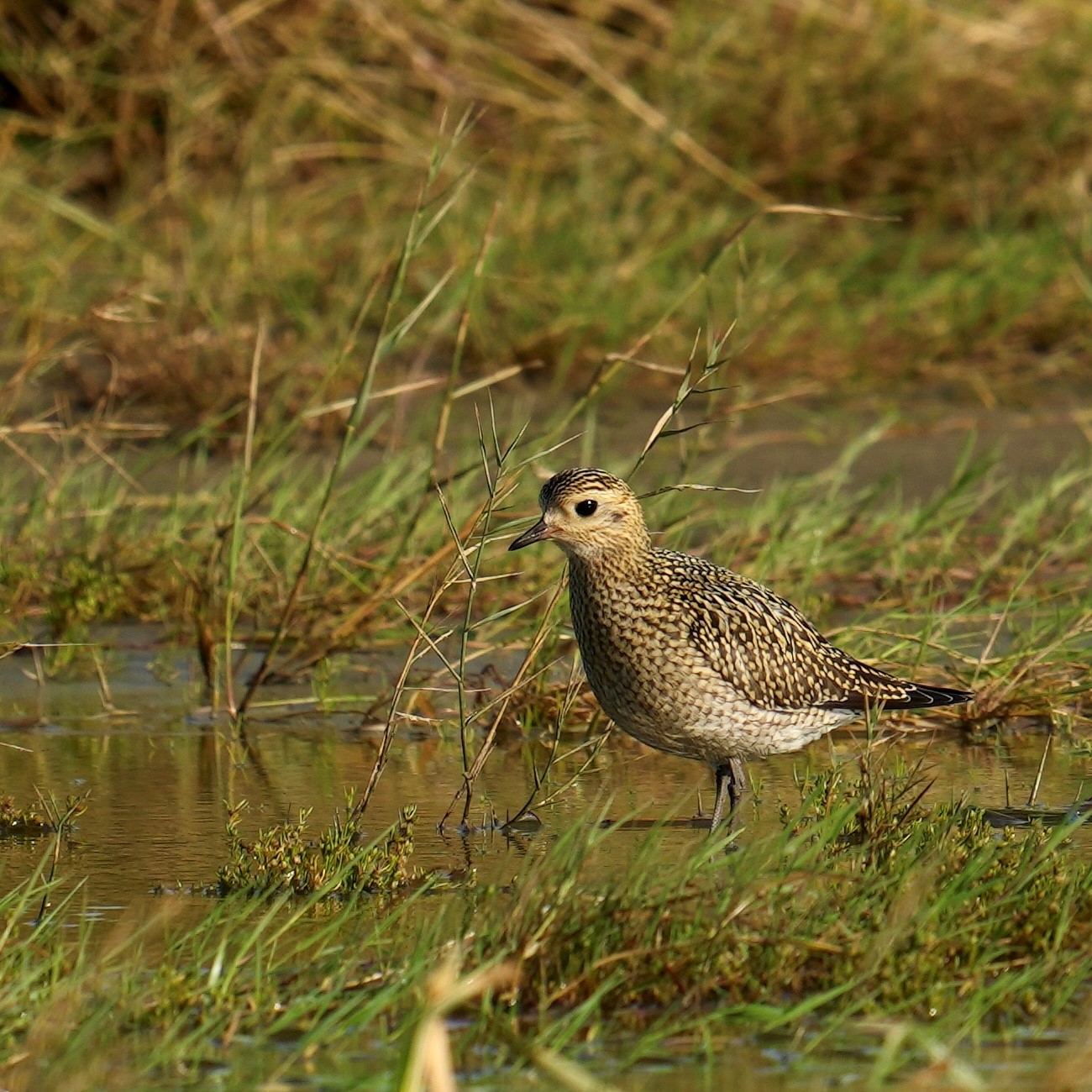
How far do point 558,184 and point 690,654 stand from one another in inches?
249

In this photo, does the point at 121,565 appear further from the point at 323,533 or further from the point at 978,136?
the point at 978,136

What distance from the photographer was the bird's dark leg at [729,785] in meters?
5.92

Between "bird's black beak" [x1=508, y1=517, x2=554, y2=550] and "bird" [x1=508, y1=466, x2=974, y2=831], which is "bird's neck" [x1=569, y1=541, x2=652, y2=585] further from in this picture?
"bird's black beak" [x1=508, y1=517, x2=554, y2=550]

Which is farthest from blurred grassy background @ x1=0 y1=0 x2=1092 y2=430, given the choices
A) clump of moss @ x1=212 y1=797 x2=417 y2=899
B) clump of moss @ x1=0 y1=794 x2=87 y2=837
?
clump of moss @ x1=212 y1=797 x2=417 y2=899

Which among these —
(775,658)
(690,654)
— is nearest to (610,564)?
(690,654)

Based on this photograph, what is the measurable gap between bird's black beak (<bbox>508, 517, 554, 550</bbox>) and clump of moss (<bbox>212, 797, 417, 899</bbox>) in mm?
957

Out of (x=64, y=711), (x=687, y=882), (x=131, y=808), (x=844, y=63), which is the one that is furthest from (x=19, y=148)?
(x=687, y=882)

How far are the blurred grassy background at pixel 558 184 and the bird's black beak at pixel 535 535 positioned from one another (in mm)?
3855

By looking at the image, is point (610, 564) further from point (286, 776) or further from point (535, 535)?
point (286, 776)

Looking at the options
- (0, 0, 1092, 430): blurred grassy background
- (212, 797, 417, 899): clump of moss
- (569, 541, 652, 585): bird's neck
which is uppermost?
(569, 541, 652, 585): bird's neck

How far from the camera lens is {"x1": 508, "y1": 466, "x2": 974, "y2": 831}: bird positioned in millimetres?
5875

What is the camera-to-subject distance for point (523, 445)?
8.20 metres

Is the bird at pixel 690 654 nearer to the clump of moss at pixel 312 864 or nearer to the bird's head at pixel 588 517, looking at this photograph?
the bird's head at pixel 588 517

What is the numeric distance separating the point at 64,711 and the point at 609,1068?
3.43 m
